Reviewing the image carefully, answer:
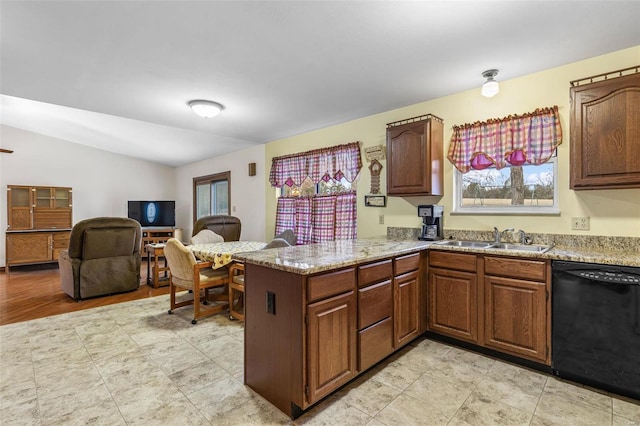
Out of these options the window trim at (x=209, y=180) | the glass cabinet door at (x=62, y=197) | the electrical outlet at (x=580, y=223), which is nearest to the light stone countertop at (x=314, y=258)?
the electrical outlet at (x=580, y=223)

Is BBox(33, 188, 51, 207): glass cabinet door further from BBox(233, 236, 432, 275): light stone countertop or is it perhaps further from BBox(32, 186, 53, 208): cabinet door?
BBox(233, 236, 432, 275): light stone countertop

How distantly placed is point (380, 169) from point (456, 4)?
2062 millimetres

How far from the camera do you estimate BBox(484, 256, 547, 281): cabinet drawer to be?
2.22 m

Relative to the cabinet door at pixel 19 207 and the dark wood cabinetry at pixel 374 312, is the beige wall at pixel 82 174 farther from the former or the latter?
the dark wood cabinetry at pixel 374 312

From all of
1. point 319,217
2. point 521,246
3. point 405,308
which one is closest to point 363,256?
point 405,308

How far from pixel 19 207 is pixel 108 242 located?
344 centimetres

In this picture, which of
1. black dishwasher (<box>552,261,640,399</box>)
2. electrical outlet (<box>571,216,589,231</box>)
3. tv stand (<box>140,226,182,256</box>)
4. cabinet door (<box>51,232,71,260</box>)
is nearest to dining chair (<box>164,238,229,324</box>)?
black dishwasher (<box>552,261,640,399</box>)

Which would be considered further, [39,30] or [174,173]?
[174,173]

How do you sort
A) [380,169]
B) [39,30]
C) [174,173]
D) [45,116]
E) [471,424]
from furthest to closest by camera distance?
[174,173], [45,116], [380,169], [39,30], [471,424]

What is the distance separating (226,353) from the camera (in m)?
2.61

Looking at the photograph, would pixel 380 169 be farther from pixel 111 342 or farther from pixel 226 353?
pixel 111 342

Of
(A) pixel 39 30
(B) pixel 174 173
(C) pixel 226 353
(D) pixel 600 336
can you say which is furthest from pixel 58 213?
(D) pixel 600 336

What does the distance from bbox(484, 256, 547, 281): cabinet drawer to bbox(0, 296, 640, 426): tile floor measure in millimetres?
697

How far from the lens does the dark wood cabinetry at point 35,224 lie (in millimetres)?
5930
